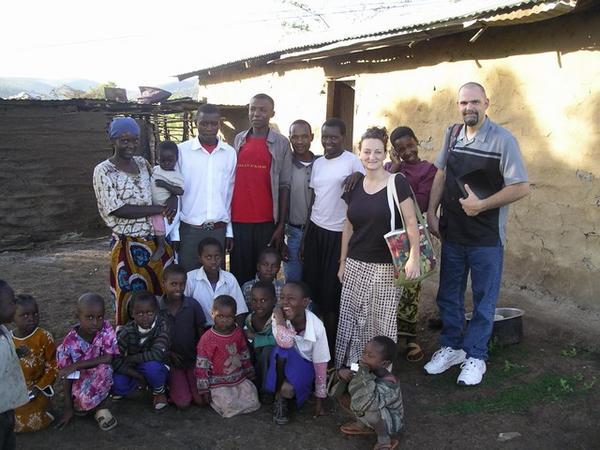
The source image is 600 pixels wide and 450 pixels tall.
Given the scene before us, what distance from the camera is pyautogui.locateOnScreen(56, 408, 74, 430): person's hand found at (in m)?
2.98

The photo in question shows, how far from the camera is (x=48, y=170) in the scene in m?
7.56

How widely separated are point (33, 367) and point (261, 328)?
52.4 inches

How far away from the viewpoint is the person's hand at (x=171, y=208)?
3.46 metres

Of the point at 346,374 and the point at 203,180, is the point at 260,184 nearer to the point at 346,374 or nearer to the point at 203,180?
the point at 203,180

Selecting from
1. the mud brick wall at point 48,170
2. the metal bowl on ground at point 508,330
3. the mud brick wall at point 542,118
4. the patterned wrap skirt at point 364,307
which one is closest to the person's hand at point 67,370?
the patterned wrap skirt at point 364,307

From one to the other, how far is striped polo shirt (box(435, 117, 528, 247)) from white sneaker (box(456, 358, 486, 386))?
2.70 ft

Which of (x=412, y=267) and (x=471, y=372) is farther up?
(x=412, y=267)

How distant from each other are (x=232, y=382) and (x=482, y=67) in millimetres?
3757

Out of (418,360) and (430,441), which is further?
(418,360)

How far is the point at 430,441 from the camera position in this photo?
2965 mm

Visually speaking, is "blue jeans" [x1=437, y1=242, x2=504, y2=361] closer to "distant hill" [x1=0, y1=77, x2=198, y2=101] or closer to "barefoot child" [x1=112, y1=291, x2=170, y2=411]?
"barefoot child" [x1=112, y1=291, x2=170, y2=411]

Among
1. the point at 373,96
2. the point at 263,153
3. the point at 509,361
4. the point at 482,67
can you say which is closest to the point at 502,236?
the point at 509,361

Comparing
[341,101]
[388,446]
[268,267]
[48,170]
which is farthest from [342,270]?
[48,170]

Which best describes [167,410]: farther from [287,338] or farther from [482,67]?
[482,67]
